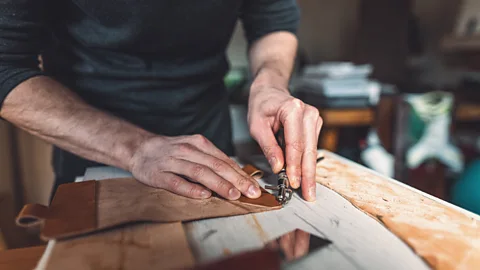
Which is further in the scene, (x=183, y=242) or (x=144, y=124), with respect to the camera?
(x=144, y=124)

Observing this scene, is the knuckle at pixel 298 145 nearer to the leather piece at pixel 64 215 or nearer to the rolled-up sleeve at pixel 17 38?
the leather piece at pixel 64 215

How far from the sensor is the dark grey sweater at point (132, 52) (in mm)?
734

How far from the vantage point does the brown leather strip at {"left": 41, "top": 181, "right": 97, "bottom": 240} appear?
48 cm

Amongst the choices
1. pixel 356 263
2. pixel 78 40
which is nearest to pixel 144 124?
pixel 78 40

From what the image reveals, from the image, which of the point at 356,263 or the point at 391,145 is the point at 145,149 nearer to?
the point at 356,263

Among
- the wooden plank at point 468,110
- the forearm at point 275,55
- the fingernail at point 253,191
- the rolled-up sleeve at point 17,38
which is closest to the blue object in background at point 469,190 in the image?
the wooden plank at point 468,110

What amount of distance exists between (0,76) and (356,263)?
651 millimetres

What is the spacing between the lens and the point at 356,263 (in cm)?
44

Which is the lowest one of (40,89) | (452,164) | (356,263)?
(452,164)

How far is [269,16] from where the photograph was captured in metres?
1.06

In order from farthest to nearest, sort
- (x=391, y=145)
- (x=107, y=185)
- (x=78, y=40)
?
(x=391, y=145) < (x=78, y=40) < (x=107, y=185)

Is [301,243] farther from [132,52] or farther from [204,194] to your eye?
[132,52]

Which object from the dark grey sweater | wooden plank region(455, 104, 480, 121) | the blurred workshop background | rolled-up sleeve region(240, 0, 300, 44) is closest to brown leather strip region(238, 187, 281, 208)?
the dark grey sweater

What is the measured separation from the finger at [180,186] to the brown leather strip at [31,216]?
7.0 inches
